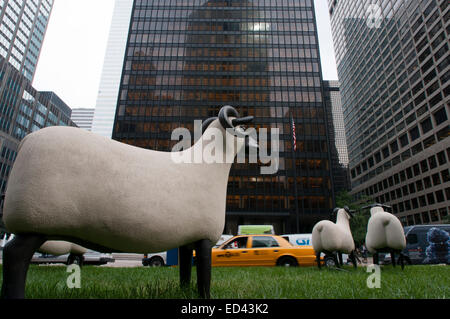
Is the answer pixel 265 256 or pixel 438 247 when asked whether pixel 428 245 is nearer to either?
pixel 438 247

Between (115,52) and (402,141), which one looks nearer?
(402,141)

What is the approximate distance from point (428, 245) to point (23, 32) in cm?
10128

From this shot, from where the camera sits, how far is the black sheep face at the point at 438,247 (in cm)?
1389

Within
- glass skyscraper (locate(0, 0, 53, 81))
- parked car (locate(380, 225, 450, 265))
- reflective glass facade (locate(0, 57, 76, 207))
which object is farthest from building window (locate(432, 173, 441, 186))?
glass skyscraper (locate(0, 0, 53, 81))

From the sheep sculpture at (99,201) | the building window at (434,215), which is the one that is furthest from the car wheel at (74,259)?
the building window at (434,215)

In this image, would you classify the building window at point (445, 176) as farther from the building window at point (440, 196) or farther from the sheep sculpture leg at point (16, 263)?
the sheep sculpture leg at point (16, 263)

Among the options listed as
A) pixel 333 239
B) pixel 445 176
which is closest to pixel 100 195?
pixel 333 239

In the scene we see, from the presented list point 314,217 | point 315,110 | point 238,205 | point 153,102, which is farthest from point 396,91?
point 153,102

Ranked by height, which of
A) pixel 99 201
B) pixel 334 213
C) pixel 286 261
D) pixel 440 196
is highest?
pixel 440 196

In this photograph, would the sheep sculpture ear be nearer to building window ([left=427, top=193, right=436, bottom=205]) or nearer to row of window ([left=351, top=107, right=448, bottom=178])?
building window ([left=427, top=193, right=436, bottom=205])

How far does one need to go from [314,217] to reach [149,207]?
1607 inches

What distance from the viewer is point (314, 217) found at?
3919 cm

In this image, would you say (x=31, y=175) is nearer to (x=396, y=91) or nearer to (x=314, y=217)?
(x=314, y=217)

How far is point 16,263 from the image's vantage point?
73.5 inches
